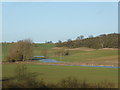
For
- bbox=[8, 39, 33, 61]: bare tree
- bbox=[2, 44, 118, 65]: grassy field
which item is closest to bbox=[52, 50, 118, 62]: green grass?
bbox=[2, 44, 118, 65]: grassy field

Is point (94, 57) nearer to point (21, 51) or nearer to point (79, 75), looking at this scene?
point (21, 51)

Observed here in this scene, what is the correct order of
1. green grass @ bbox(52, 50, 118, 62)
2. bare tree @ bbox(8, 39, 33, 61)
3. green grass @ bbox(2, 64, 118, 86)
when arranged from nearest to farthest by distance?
green grass @ bbox(2, 64, 118, 86), bare tree @ bbox(8, 39, 33, 61), green grass @ bbox(52, 50, 118, 62)

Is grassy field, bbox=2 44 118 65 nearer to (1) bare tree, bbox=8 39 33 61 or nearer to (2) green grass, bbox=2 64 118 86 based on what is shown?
(1) bare tree, bbox=8 39 33 61

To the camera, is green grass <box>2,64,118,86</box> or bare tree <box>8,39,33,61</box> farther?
bare tree <box>8,39,33,61</box>

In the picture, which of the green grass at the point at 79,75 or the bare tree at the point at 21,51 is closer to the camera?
the green grass at the point at 79,75

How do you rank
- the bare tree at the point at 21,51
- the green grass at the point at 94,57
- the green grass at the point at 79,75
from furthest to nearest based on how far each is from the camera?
the green grass at the point at 94,57 → the bare tree at the point at 21,51 → the green grass at the point at 79,75

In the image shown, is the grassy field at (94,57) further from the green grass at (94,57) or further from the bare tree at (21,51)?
the bare tree at (21,51)

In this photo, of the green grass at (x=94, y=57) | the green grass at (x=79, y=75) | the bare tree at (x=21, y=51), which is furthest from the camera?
the green grass at (x=94, y=57)

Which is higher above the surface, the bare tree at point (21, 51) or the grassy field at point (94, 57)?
the bare tree at point (21, 51)

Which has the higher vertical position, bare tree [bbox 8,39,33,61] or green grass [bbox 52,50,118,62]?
bare tree [bbox 8,39,33,61]

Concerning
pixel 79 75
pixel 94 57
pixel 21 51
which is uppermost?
pixel 21 51

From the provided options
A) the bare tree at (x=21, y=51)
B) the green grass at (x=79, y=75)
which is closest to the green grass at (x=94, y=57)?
the bare tree at (x=21, y=51)

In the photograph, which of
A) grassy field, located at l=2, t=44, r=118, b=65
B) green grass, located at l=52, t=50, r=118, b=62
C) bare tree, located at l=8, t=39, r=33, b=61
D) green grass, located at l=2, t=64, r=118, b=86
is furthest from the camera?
green grass, located at l=52, t=50, r=118, b=62

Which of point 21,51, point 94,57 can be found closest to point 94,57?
point 94,57
